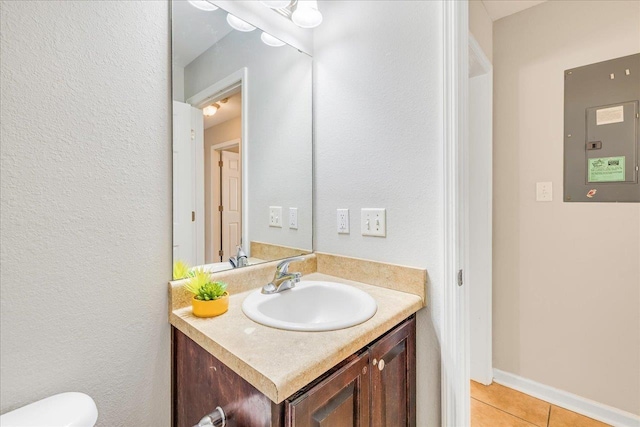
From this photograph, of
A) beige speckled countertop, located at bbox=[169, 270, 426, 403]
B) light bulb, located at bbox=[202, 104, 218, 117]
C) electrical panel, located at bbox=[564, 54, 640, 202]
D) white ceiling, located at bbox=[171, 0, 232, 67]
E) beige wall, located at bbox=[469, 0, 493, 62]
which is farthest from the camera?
beige wall, located at bbox=[469, 0, 493, 62]

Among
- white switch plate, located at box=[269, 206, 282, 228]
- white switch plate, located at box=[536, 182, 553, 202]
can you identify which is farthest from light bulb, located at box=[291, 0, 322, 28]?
white switch plate, located at box=[536, 182, 553, 202]

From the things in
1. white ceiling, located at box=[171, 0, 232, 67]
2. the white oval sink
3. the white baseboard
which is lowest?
the white baseboard

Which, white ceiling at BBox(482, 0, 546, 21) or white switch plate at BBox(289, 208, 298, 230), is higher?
white ceiling at BBox(482, 0, 546, 21)

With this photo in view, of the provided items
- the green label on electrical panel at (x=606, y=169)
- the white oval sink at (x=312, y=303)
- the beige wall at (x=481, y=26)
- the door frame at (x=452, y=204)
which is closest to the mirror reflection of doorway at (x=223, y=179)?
the white oval sink at (x=312, y=303)

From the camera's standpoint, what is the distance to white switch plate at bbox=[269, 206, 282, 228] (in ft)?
4.53

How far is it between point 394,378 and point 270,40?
1.47 metres

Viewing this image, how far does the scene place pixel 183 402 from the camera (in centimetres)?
95

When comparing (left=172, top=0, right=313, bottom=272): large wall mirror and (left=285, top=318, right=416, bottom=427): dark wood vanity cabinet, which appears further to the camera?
(left=172, top=0, right=313, bottom=272): large wall mirror

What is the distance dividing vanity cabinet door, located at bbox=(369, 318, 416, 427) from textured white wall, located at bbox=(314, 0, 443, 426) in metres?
0.07

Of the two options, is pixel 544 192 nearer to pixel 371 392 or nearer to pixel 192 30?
pixel 371 392

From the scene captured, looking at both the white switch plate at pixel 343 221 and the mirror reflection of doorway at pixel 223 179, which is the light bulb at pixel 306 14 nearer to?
the mirror reflection of doorway at pixel 223 179

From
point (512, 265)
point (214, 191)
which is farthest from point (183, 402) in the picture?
point (512, 265)

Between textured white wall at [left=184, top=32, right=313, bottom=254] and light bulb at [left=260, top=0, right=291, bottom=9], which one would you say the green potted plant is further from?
light bulb at [left=260, top=0, right=291, bottom=9]

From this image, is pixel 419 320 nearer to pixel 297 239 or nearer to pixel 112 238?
pixel 297 239
